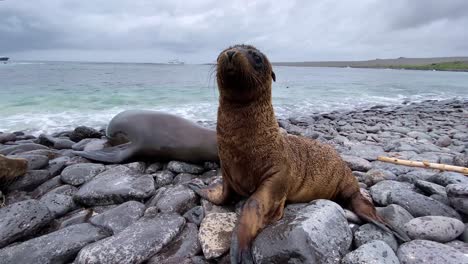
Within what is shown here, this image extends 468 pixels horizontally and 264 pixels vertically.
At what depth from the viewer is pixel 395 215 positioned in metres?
3.01

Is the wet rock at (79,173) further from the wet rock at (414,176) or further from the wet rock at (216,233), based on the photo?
the wet rock at (414,176)

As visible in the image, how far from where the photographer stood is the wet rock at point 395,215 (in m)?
2.95

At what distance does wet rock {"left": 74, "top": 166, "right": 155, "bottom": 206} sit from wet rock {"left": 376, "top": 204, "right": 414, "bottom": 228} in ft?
7.93

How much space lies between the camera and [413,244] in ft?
8.46

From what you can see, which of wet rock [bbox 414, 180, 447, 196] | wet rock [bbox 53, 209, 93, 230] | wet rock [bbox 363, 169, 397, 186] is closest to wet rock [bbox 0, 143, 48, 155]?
wet rock [bbox 53, 209, 93, 230]

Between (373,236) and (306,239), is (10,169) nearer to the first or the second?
(306,239)

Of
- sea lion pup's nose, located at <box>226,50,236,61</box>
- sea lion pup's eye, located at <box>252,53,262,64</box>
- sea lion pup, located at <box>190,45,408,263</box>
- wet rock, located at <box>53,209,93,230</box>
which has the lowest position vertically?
wet rock, located at <box>53,209,93,230</box>

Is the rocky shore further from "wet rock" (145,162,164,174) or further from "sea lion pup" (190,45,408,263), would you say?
"sea lion pup" (190,45,408,263)

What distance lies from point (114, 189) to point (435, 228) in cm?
311

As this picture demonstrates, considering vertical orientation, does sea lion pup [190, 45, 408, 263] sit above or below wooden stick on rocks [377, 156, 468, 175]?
above

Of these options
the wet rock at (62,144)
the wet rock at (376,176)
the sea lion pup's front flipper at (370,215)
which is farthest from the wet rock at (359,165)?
the wet rock at (62,144)

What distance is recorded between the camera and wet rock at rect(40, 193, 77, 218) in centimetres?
344

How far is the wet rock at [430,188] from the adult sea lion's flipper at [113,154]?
12.2ft

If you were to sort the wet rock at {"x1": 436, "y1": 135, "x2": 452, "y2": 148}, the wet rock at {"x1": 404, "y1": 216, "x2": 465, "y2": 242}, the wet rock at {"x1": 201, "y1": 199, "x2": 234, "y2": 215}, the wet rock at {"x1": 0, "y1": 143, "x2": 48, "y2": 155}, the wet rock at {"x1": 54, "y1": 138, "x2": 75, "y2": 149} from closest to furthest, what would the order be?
the wet rock at {"x1": 404, "y1": 216, "x2": 465, "y2": 242}
the wet rock at {"x1": 201, "y1": 199, "x2": 234, "y2": 215}
the wet rock at {"x1": 0, "y1": 143, "x2": 48, "y2": 155}
the wet rock at {"x1": 54, "y1": 138, "x2": 75, "y2": 149}
the wet rock at {"x1": 436, "y1": 135, "x2": 452, "y2": 148}
